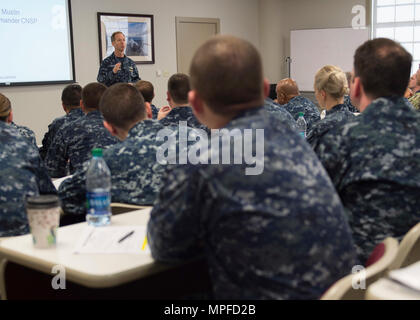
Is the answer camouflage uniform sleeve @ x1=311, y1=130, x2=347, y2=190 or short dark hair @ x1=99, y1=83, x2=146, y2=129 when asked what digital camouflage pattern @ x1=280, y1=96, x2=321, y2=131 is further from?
camouflage uniform sleeve @ x1=311, y1=130, x2=347, y2=190

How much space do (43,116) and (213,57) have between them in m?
Result: 6.83

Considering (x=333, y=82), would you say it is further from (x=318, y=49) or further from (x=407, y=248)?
(x=318, y=49)

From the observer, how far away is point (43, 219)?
1.86 metres

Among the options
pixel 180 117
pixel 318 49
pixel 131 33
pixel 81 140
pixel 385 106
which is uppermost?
pixel 131 33

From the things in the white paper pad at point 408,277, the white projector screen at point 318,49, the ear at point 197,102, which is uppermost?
the white projector screen at point 318,49

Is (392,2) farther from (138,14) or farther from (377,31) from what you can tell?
(138,14)

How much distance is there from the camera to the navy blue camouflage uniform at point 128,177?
99.9 inches

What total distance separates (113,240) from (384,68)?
1294mm

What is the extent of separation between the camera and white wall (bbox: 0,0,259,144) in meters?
7.71

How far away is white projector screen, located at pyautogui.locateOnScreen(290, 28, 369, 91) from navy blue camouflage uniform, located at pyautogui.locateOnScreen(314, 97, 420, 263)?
7992 millimetres

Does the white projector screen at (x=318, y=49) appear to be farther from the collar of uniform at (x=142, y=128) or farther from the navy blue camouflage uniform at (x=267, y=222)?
the navy blue camouflage uniform at (x=267, y=222)

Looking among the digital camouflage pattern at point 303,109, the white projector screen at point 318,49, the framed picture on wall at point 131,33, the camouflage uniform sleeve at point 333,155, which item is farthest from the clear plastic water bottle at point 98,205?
the white projector screen at point 318,49

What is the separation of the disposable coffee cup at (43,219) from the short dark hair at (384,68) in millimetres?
1346

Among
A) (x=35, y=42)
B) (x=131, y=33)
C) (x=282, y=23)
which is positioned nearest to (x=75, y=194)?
(x=35, y=42)
